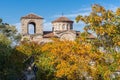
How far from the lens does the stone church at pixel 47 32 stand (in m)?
83.8

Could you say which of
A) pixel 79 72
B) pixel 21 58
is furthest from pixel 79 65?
pixel 21 58

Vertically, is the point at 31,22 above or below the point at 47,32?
above

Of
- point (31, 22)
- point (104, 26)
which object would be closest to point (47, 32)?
point (31, 22)

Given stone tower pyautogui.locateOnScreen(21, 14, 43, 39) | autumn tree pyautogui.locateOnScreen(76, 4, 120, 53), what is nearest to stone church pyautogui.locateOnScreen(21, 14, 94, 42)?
stone tower pyautogui.locateOnScreen(21, 14, 43, 39)

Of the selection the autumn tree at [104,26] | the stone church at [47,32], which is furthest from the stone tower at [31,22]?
the autumn tree at [104,26]

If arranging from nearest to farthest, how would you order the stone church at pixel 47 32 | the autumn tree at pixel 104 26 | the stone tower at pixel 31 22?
the autumn tree at pixel 104 26 < the stone church at pixel 47 32 < the stone tower at pixel 31 22

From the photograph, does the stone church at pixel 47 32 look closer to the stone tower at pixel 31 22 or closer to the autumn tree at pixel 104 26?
the stone tower at pixel 31 22

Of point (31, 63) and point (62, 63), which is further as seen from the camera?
point (31, 63)

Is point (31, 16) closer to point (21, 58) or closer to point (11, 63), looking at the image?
point (21, 58)

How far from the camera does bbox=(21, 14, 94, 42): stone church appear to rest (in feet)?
275

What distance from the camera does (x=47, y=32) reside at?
8712 centimetres

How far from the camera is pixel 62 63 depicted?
3556 centimetres

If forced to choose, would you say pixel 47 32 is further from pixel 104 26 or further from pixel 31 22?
pixel 104 26

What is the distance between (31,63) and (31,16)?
92.1 ft
